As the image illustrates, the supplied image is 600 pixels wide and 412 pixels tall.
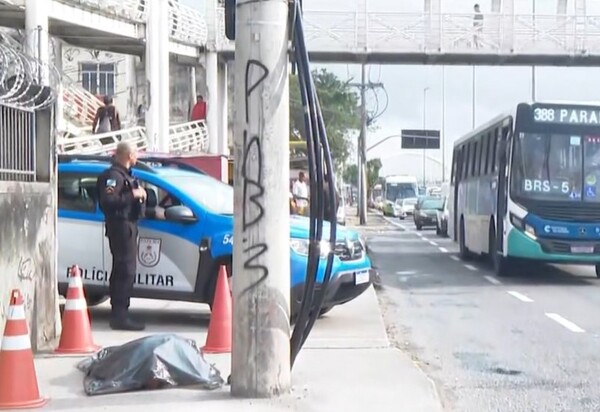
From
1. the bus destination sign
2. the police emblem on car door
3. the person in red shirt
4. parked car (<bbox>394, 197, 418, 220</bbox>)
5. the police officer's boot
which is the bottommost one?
parked car (<bbox>394, 197, 418, 220</bbox>)

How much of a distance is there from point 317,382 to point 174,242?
3351 mm

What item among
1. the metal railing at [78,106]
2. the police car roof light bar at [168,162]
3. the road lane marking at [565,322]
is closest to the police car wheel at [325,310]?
the police car roof light bar at [168,162]

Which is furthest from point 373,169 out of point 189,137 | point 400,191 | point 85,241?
point 85,241

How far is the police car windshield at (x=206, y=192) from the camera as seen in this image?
1100 centimetres

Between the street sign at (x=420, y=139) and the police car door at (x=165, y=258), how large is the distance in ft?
212

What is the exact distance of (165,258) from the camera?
1081 centimetres

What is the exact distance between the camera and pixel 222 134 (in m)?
34.8

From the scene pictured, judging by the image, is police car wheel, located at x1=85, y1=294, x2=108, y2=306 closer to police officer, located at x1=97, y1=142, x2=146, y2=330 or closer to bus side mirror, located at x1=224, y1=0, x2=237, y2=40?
police officer, located at x1=97, y1=142, x2=146, y2=330

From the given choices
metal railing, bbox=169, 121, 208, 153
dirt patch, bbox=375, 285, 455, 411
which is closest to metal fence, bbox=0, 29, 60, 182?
dirt patch, bbox=375, 285, 455, 411

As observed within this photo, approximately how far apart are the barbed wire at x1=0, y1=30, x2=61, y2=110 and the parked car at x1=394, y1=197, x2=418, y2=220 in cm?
5744

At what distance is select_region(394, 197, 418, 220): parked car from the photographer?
6662 centimetres

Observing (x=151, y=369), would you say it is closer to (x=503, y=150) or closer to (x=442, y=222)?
(x=503, y=150)

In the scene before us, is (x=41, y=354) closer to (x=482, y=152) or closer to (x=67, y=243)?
(x=67, y=243)

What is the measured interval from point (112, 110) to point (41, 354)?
54.2 ft
